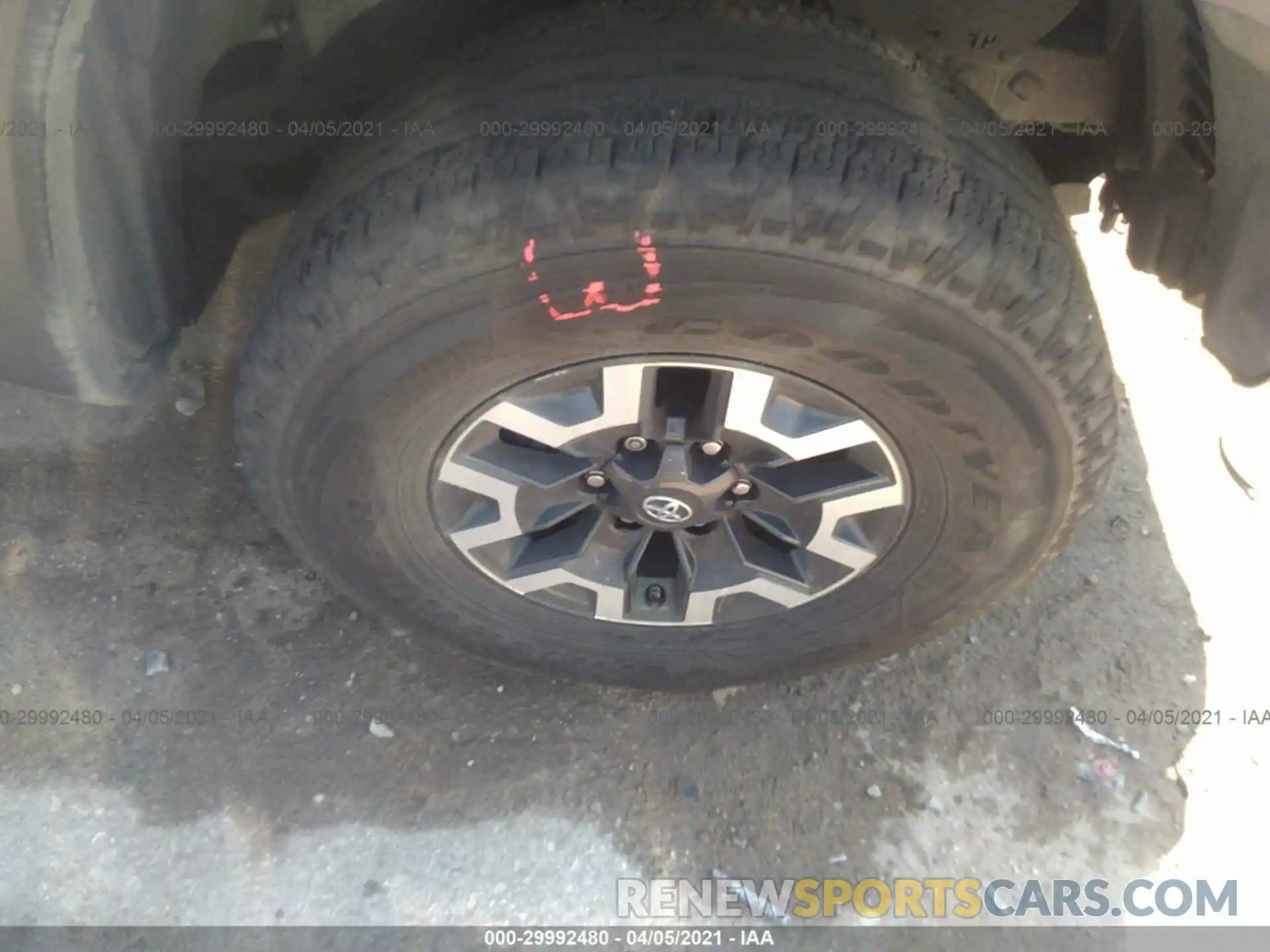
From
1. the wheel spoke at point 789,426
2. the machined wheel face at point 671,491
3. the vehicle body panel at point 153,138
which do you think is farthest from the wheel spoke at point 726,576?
the vehicle body panel at point 153,138

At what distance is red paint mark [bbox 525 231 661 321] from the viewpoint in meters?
1.42

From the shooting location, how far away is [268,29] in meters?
1.75

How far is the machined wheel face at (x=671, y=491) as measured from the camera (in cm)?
164

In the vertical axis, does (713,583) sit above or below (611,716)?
above

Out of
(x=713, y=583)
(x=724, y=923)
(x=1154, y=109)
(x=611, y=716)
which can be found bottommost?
(x=724, y=923)

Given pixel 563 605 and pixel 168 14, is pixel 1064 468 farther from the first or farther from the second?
pixel 168 14

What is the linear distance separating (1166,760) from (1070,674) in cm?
26

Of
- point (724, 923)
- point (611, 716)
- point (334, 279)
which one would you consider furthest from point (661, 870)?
point (334, 279)

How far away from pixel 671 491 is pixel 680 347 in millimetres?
308

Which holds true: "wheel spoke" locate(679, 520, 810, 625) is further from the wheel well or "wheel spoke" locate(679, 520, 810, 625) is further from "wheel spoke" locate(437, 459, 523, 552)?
the wheel well

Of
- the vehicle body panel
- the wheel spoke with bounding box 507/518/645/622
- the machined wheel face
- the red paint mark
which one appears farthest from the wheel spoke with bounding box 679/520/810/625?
the vehicle body panel

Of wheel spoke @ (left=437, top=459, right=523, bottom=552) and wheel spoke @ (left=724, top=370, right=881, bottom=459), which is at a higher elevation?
wheel spoke @ (left=724, top=370, right=881, bottom=459)

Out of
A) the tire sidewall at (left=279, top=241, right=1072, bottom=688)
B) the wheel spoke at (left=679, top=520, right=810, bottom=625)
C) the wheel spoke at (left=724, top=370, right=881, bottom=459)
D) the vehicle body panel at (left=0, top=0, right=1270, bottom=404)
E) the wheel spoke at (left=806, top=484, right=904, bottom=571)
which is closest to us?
the vehicle body panel at (left=0, top=0, right=1270, bottom=404)

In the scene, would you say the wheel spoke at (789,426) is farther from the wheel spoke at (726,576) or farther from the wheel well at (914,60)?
the wheel well at (914,60)
